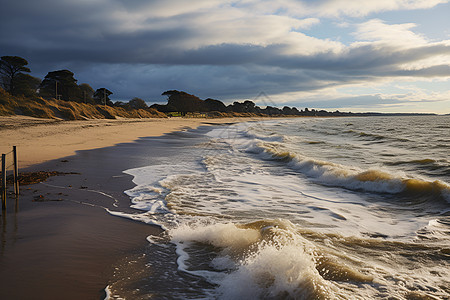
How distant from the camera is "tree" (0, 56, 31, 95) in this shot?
44.5 m

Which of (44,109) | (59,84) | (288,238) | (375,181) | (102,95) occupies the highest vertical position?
(59,84)

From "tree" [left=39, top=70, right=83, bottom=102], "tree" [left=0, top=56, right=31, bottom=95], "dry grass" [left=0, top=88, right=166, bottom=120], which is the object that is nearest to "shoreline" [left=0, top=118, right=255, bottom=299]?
"dry grass" [left=0, top=88, right=166, bottom=120]

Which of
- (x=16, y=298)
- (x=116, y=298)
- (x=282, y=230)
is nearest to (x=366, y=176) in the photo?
(x=282, y=230)

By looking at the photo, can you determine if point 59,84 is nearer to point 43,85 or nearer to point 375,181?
point 43,85

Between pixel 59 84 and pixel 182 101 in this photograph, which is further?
pixel 182 101

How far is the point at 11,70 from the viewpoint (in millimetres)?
45531

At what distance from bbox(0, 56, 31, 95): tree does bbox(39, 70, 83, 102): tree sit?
789 centimetres

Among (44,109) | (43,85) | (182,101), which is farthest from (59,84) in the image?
(182,101)

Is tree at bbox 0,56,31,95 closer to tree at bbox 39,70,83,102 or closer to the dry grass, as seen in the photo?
tree at bbox 39,70,83,102

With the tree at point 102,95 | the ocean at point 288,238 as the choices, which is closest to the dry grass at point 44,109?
the ocean at point 288,238

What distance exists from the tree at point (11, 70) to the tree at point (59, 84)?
789cm

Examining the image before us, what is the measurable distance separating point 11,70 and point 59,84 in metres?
9.84

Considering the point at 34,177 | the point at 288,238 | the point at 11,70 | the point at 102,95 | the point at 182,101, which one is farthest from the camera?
the point at 182,101

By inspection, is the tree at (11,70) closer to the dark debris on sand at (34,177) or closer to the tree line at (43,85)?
the tree line at (43,85)
